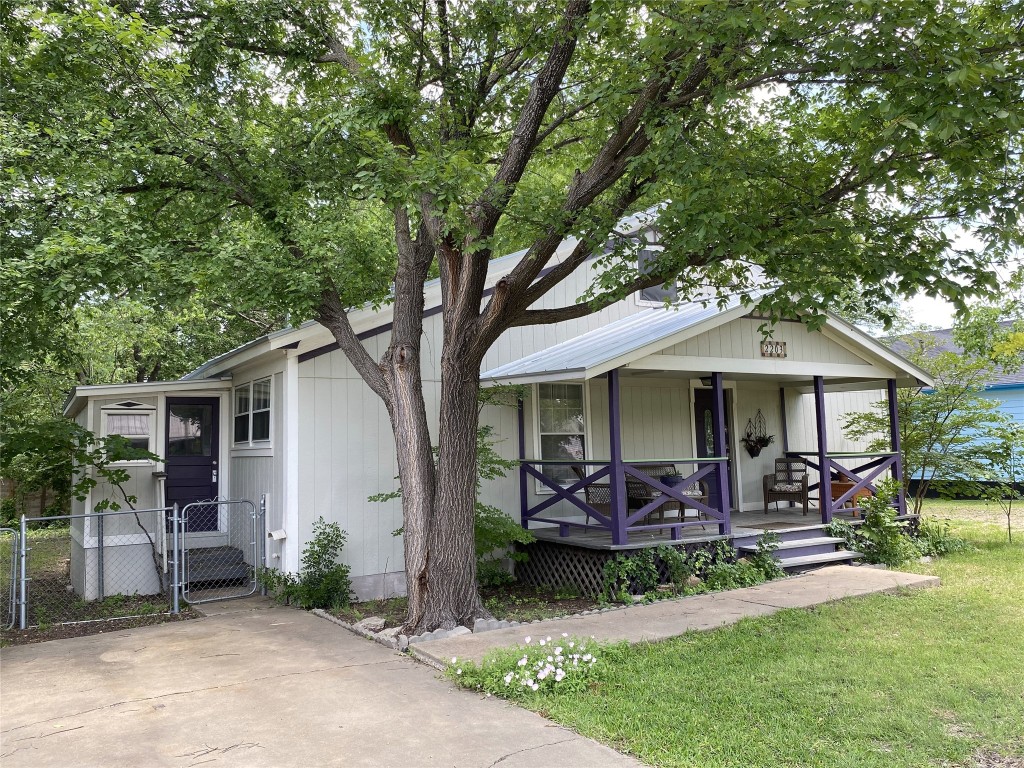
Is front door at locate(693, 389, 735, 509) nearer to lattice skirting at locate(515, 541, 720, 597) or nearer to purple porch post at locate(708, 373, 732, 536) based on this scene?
purple porch post at locate(708, 373, 732, 536)

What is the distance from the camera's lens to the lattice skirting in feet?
30.0

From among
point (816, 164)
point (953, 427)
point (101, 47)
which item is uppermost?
point (101, 47)

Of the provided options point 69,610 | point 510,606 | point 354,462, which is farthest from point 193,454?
point 510,606

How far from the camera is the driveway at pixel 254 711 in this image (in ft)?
14.4

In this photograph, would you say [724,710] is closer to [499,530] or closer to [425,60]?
[499,530]

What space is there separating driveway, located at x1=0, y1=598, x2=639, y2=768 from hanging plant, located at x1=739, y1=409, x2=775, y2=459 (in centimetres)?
855

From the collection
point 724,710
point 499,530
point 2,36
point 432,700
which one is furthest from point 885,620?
point 2,36

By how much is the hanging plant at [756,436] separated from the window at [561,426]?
3816 mm

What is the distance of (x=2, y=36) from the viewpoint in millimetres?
7633

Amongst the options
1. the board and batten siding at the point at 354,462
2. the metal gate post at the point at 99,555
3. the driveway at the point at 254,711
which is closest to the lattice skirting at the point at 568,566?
the board and batten siding at the point at 354,462

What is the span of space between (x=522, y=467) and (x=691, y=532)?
2525 millimetres

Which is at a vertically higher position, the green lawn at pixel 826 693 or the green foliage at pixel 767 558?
the green foliage at pixel 767 558

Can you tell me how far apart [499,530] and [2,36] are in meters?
7.48

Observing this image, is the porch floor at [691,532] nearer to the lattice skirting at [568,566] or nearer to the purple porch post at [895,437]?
the lattice skirting at [568,566]
